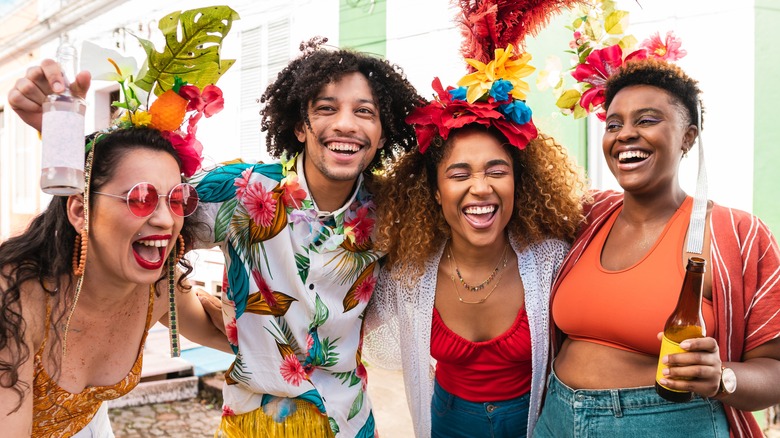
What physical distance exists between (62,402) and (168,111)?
1.08m

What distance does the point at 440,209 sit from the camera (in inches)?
114

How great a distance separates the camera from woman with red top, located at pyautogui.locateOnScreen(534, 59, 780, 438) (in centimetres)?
192

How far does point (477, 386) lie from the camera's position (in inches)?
102

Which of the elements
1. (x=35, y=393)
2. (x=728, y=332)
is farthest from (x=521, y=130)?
(x=35, y=393)

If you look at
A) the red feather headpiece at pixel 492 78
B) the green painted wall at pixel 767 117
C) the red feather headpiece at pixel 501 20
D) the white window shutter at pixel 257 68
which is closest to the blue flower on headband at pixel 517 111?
the red feather headpiece at pixel 492 78

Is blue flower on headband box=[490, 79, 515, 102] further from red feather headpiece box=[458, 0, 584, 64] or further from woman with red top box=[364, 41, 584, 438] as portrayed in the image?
red feather headpiece box=[458, 0, 584, 64]

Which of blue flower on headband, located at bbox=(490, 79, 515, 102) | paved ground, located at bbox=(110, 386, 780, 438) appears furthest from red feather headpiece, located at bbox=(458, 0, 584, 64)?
paved ground, located at bbox=(110, 386, 780, 438)

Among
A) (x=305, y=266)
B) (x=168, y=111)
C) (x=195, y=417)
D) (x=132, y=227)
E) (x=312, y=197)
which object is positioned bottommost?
(x=195, y=417)

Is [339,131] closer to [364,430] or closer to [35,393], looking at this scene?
[364,430]

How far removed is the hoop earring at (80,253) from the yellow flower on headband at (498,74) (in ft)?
5.33

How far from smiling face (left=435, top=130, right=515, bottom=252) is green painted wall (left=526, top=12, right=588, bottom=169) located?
229 cm

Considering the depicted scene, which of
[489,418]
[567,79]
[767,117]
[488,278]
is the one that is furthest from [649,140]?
[567,79]

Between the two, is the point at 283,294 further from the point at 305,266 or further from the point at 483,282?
the point at 483,282

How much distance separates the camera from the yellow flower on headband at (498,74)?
2.70 m
